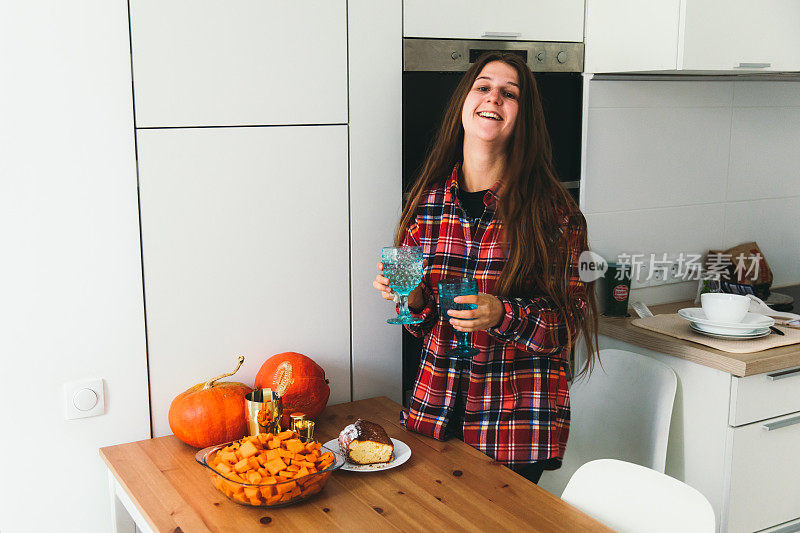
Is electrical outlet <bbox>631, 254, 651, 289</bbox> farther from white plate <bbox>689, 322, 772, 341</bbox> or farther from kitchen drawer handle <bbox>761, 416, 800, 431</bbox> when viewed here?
kitchen drawer handle <bbox>761, 416, 800, 431</bbox>

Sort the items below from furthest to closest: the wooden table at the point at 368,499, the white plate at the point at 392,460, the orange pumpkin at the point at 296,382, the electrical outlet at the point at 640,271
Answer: the electrical outlet at the point at 640,271
the orange pumpkin at the point at 296,382
the white plate at the point at 392,460
the wooden table at the point at 368,499

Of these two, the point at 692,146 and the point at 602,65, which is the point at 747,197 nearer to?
the point at 692,146

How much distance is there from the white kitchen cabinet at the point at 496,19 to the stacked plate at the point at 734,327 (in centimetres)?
92

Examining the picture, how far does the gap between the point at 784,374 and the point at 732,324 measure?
0.19m

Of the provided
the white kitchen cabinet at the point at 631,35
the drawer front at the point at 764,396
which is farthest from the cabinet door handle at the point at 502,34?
the drawer front at the point at 764,396

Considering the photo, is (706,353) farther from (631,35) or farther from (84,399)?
(84,399)

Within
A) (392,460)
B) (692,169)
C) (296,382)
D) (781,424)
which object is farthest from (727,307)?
(296,382)

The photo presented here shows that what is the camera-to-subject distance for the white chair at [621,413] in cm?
222

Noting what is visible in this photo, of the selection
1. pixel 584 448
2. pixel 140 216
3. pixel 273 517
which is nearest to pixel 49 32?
pixel 140 216

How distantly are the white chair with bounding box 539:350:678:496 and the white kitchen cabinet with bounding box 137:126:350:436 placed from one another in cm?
82

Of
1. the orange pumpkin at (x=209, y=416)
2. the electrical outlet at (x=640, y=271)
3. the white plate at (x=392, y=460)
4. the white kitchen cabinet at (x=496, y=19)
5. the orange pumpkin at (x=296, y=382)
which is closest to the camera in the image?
the white plate at (x=392, y=460)

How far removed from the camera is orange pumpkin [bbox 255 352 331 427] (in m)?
1.86

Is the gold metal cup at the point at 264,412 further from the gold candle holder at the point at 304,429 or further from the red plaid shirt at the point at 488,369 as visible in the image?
the red plaid shirt at the point at 488,369

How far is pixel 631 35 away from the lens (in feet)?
7.43
